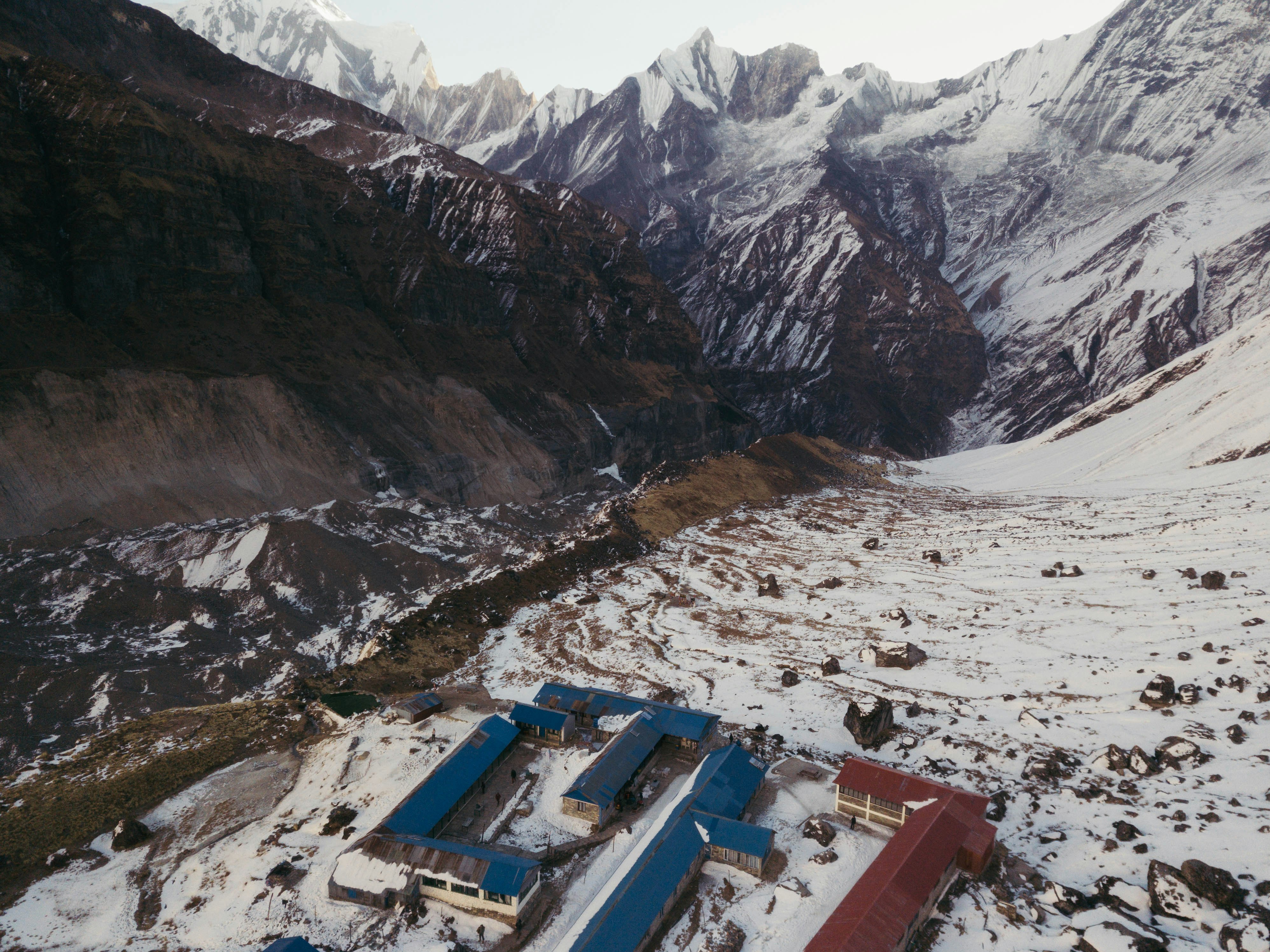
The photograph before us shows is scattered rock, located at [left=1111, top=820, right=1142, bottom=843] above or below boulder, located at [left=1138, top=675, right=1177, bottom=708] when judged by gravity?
below

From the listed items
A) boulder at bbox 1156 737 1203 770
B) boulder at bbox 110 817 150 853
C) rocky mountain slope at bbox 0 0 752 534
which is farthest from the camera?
rocky mountain slope at bbox 0 0 752 534

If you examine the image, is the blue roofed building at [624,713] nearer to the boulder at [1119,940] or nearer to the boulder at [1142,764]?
the boulder at [1119,940]

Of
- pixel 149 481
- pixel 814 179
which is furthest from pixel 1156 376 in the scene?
pixel 814 179

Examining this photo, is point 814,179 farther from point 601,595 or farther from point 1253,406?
point 601,595

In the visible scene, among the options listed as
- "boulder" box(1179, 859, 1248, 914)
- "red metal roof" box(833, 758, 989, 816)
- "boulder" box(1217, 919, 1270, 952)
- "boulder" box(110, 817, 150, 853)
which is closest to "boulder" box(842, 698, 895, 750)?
"red metal roof" box(833, 758, 989, 816)

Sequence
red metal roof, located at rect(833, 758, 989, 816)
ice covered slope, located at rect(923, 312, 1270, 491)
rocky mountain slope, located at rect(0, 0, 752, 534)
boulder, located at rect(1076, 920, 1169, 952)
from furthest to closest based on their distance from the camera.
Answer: ice covered slope, located at rect(923, 312, 1270, 491)
rocky mountain slope, located at rect(0, 0, 752, 534)
red metal roof, located at rect(833, 758, 989, 816)
boulder, located at rect(1076, 920, 1169, 952)

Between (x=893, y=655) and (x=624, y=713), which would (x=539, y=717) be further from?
(x=893, y=655)

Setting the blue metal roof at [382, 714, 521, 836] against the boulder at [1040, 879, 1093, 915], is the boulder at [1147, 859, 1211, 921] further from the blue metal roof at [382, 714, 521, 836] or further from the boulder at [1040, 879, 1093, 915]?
the blue metal roof at [382, 714, 521, 836]
